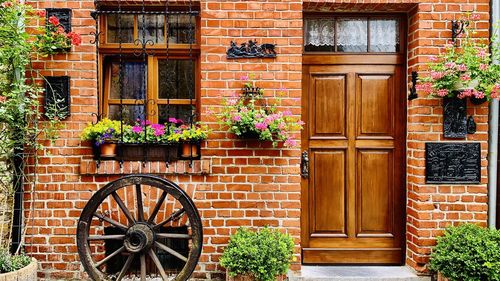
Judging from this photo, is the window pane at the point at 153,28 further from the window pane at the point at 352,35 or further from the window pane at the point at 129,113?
the window pane at the point at 352,35

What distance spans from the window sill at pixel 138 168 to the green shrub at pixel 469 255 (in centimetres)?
225

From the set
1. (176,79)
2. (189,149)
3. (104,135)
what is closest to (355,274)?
(189,149)

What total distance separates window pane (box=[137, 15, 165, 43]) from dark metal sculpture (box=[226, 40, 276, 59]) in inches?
29.8

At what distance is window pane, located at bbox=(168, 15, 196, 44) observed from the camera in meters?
4.56

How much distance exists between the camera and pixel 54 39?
419cm

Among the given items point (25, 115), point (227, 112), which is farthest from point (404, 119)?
point (25, 115)

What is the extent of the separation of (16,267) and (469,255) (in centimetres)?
382

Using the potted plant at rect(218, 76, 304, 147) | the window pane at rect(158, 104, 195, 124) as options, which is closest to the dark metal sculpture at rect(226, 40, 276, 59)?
the potted plant at rect(218, 76, 304, 147)

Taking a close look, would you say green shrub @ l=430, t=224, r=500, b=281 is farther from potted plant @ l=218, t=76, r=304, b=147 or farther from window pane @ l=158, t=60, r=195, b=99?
window pane @ l=158, t=60, r=195, b=99

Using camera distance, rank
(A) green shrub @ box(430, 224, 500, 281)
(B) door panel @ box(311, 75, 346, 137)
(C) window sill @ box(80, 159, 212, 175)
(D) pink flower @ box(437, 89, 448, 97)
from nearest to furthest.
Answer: (A) green shrub @ box(430, 224, 500, 281) → (D) pink flower @ box(437, 89, 448, 97) → (C) window sill @ box(80, 159, 212, 175) → (B) door panel @ box(311, 75, 346, 137)

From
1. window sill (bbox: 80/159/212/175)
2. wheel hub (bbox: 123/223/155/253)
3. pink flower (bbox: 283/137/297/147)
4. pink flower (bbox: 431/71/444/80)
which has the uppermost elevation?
pink flower (bbox: 431/71/444/80)

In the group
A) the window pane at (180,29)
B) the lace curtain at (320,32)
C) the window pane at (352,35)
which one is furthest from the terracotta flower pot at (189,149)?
the window pane at (352,35)

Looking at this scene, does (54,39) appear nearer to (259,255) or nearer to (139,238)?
(139,238)

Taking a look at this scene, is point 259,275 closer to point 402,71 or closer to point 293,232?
point 293,232
